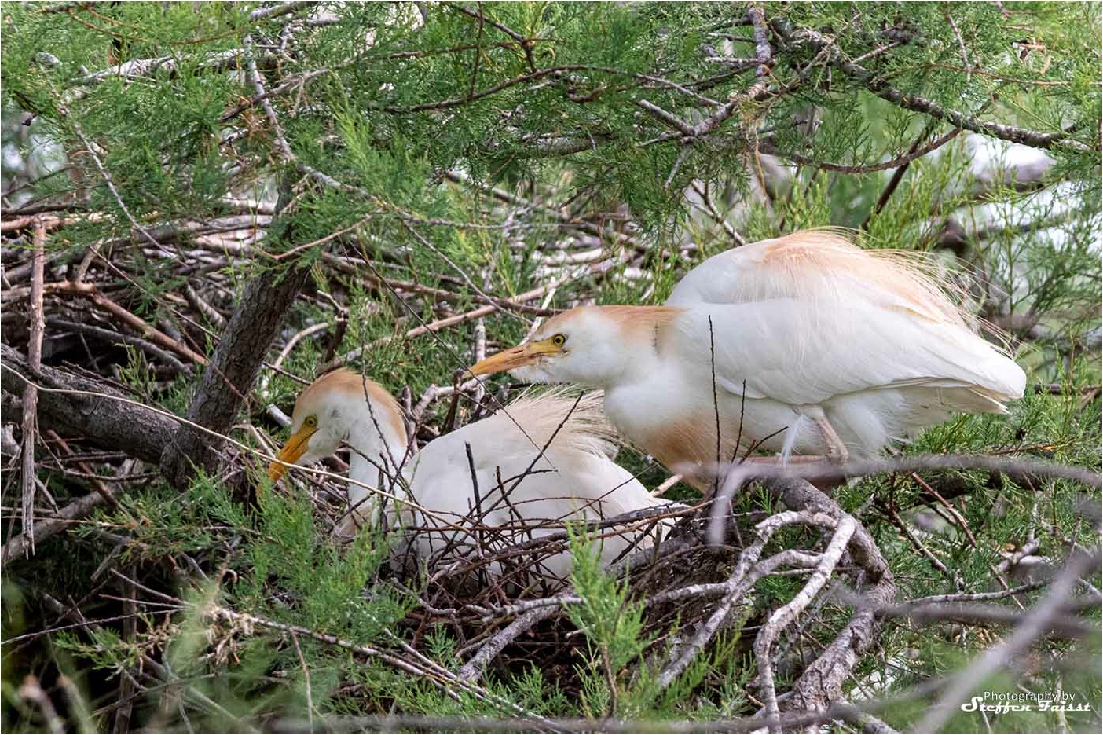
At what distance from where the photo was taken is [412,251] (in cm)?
177

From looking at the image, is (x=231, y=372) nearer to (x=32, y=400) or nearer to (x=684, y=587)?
(x=32, y=400)

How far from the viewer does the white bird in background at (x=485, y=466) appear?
2.41m

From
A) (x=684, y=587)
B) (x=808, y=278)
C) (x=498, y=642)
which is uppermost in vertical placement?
(x=808, y=278)

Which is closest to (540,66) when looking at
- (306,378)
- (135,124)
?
(135,124)

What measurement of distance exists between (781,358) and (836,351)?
10 cm

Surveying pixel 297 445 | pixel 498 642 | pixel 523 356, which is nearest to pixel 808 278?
pixel 523 356

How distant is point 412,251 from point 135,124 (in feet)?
1.50

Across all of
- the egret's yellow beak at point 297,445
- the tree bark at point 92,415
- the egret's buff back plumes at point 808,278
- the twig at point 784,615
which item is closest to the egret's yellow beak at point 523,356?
the egret's buff back plumes at point 808,278

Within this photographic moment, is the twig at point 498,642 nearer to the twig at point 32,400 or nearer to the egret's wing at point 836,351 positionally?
the egret's wing at point 836,351

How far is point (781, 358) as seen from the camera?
2352 mm

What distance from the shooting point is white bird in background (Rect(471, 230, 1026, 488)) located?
7.64ft

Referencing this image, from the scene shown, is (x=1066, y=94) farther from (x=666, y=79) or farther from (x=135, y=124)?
(x=135, y=124)

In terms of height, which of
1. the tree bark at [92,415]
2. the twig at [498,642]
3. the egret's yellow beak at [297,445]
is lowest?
the twig at [498,642]

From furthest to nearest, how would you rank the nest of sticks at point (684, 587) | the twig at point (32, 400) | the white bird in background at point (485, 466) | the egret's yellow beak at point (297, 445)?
the egret's yellow beak at point (297, 445), the white bird in background at point (485, 466), the twig at point (32, 400), the nest of sticks at point (684, 587)
